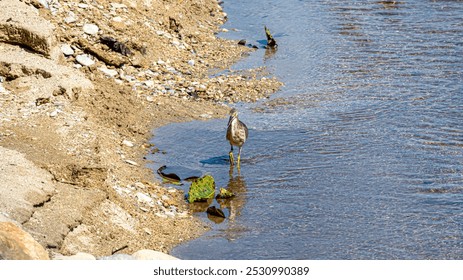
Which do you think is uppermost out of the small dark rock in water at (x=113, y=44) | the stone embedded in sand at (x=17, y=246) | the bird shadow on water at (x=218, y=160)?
the small dark rock in water at (x=113, y=44)

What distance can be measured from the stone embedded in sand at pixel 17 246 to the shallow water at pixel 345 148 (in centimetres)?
289

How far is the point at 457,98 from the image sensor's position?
15484 mm

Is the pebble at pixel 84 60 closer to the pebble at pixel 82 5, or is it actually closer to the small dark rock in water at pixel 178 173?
the pebble at pixel 82 5

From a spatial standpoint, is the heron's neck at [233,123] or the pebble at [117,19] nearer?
the heron's neck at [233,123]

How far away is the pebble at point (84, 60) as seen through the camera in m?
15.2

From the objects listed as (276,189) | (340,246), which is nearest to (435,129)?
(276,189)

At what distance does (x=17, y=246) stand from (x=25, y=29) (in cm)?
724

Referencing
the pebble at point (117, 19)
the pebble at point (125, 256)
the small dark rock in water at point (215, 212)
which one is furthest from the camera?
the pebble at point (117, 19)

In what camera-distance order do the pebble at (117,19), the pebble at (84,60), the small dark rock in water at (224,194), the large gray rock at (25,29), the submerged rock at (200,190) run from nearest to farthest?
1. the submerged rock at (200,190)
2. the small dark rock in water at (224,194)
3. the large gray rock at (25,29)
4. the pebble at (84,60)
5. the pebble at (117,19)

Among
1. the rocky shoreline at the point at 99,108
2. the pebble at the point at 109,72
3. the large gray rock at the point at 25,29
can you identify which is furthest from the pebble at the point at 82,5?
the large gray rock at the point at 25,29

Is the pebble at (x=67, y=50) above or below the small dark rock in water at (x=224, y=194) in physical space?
above

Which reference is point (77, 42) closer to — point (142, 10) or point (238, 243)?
point (142, 10)

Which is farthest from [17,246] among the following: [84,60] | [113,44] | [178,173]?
Answer: [113,44]

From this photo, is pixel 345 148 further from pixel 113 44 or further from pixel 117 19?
pixel 117 19
